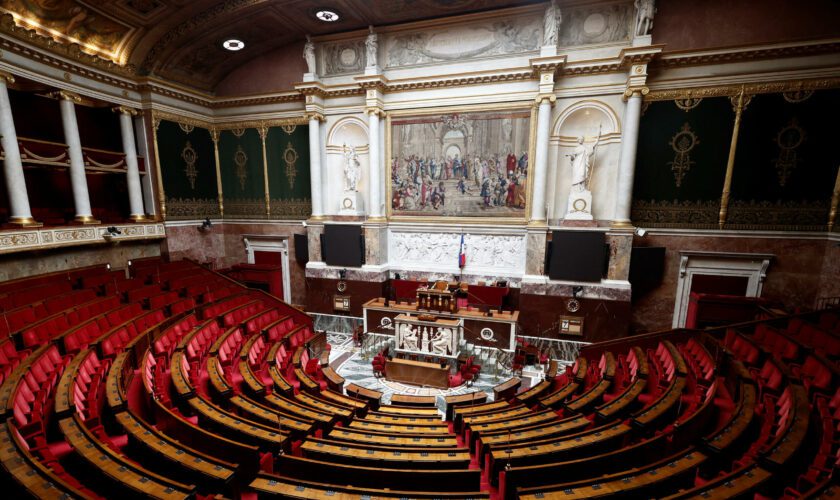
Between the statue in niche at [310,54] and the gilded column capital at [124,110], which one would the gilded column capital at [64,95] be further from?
the statue in niche at [310,54]

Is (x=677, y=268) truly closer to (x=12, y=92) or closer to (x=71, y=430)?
(x=71, y=430)

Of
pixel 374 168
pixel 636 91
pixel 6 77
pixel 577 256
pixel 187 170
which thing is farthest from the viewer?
pixel 187 170

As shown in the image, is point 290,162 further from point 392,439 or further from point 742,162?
point 742,162

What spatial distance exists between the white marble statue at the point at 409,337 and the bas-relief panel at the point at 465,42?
29.5 ft

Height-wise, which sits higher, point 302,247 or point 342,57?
point 342,57

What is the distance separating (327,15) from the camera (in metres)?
11.5

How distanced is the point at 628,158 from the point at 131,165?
1618cm

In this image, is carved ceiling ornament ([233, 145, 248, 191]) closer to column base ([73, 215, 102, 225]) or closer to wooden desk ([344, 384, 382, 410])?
column base ([73, 215, 102, 225])

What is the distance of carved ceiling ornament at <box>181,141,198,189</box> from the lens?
44.5 ft

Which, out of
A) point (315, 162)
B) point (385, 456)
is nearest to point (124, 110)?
point (315, 162)

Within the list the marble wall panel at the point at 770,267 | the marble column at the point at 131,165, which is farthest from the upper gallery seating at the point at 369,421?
the marble column at the point at 131,165

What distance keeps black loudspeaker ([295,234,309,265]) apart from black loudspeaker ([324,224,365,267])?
4.75 ft

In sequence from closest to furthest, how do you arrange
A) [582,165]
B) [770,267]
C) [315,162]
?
[770,267]
[582,165]
[315,162]

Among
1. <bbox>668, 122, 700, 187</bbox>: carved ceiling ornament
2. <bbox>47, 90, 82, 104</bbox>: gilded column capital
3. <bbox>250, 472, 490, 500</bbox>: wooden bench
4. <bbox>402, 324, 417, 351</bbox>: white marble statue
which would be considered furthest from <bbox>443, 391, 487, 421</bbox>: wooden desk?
<bbox>47, 90, 82, 104</bbox>: gilded column capital
